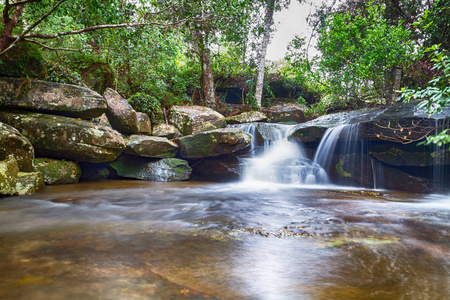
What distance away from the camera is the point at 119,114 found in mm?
7918

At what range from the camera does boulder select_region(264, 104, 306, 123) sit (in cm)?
1338

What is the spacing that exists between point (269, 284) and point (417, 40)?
1075 centimetres

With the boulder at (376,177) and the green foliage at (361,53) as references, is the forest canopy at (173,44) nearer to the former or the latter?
the green foliage at (361,53)

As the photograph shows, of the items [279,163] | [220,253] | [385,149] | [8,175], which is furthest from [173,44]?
[220,253]

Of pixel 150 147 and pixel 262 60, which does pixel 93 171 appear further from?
pixel 262 60

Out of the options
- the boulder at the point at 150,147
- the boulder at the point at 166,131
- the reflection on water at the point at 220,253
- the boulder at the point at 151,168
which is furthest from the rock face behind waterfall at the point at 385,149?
the boulder at the point at 166,131

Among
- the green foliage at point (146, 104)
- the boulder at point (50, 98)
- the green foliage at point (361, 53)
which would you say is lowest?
the boulder at point (50, 98)

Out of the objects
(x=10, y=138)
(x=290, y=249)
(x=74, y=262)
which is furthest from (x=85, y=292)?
(x=10, y=138)

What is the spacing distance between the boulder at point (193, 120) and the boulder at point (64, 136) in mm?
3274

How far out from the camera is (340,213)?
3.75 meters

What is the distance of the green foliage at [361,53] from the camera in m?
7.53

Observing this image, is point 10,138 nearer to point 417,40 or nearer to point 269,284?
point 269,284

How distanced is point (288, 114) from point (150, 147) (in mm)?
8192

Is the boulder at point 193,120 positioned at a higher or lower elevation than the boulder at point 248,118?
lower
